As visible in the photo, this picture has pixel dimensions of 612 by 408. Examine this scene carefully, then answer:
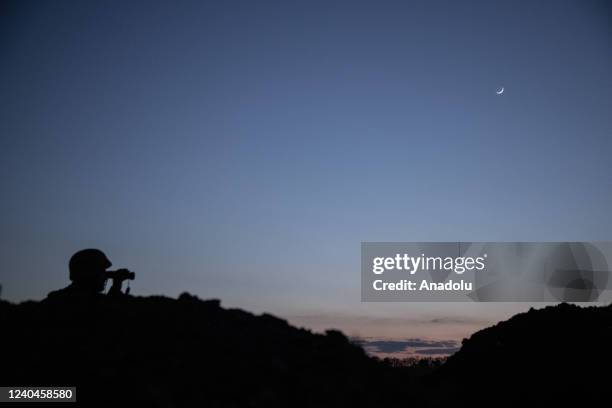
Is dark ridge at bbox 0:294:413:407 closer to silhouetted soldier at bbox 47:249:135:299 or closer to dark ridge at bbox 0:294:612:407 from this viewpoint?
dark ridge at bbox 0:294:612:407

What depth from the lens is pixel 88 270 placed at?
1695cm

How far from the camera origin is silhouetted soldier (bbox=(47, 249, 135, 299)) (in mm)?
16797

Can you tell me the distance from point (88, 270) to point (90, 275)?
22cm

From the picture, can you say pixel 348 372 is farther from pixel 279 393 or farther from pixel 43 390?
pixel 43 390

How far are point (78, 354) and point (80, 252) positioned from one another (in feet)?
23.7

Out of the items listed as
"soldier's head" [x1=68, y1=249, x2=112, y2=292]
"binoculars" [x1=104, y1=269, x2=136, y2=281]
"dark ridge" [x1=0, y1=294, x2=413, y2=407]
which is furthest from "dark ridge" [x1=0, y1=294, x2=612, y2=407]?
"soldier's head" [x1=68, y1=249, x2=112, y2=292]

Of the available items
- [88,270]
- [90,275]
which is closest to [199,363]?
[90,275]

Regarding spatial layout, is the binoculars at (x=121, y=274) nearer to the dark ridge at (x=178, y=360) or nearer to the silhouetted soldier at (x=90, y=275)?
the silhouetted soldier at (x=90, y=275)

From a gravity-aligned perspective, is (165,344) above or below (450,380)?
above

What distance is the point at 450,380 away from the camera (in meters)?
22.3

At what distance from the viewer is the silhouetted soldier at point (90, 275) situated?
16797 mm

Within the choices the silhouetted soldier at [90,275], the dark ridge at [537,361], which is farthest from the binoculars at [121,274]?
the dark ridge at [537,361]

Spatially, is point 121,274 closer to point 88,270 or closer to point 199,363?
point 88,270

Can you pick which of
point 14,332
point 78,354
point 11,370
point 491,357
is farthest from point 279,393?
point 491,357
